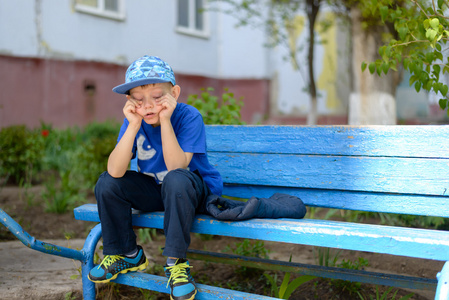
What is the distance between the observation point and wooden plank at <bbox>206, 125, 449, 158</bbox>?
200 centimetres

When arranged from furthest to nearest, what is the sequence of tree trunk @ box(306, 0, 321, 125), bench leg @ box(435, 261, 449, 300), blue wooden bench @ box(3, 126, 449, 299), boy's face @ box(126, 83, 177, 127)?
tree trunk @ box(306, 0, 321, 125) < boy's face @ box(126, 83, 177, 127) < blue wooden bench @ box(3, 126, 449, 299) < bench leg @ box(435, 261, 449, 300)

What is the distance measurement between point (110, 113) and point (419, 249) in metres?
7.99

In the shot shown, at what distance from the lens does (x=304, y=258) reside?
10.1 ft

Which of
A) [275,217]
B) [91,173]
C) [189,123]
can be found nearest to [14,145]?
[91,173]

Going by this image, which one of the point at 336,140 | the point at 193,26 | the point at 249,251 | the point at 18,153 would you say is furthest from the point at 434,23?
the point at 193,26

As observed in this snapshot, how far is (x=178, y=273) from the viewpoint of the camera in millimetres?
1929

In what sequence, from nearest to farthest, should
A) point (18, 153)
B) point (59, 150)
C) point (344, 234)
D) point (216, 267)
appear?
1. point (344, 234)
2. point (216, 267)
3. point (18, 153)
4. point (59, 150)

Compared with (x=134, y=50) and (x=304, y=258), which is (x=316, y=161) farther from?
(x=134, y=50)

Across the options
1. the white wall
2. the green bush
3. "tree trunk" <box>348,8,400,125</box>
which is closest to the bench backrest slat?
the green bush

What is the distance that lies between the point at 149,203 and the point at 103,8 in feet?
24.7

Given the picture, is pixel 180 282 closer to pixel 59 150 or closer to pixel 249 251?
pixel 249 251

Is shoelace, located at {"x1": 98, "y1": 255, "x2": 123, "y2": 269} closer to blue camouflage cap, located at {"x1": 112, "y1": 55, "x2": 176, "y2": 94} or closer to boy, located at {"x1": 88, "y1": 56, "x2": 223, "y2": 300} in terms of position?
boy, located at {"x1": 88, "y1": 56, "x2": 223, "y2": 300}

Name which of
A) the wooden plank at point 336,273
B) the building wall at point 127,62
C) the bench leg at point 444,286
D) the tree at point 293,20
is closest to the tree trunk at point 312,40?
the tree at point 293,20

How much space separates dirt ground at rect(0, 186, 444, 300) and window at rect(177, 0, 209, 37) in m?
7.42
